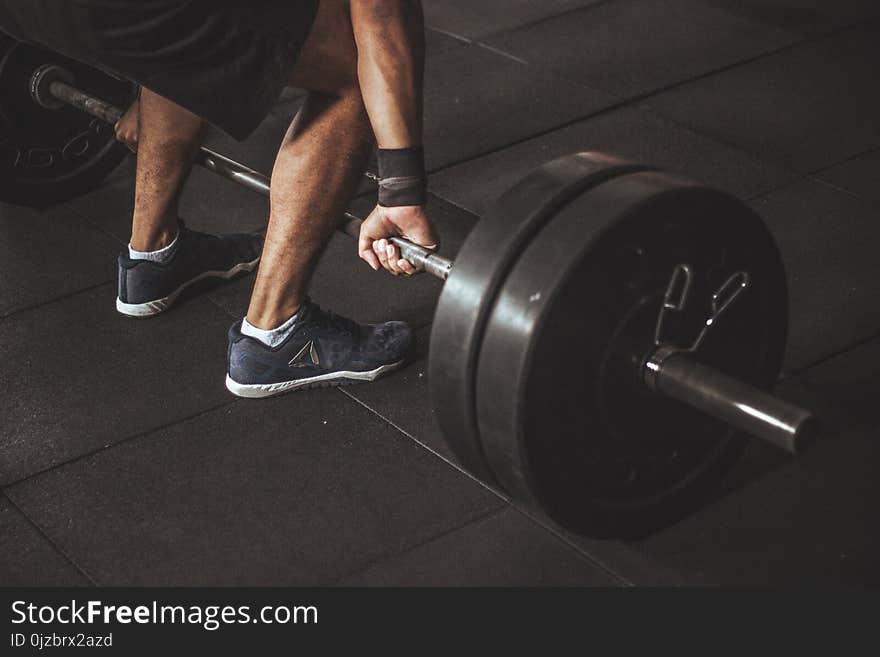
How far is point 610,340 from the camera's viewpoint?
155 cm

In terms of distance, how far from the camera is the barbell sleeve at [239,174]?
68.6 inches

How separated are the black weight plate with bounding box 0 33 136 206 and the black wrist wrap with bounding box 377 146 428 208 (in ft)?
3.51

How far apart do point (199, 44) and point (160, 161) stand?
1.57ft

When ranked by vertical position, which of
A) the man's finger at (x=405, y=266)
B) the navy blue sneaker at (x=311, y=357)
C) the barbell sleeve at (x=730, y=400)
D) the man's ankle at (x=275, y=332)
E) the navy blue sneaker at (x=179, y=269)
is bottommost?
the navy blue sneaker at (x=179, y=269)

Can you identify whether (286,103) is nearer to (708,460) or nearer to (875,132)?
(875,132)

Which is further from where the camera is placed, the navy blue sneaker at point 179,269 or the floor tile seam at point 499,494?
the navy blue sneaker at point 179,269

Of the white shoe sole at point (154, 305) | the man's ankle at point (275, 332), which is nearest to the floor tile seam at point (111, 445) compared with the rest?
the man's ankle at point (275, 332)

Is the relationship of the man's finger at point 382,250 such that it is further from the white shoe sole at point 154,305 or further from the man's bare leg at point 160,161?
the white shoe sole at point 154,305

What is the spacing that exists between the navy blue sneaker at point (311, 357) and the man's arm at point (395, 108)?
0.33 metres

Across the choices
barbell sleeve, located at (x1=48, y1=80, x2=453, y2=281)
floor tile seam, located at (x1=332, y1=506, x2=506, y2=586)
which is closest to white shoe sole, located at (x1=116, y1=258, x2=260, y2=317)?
barbell sleeve, located at (x1=48, y1=80, x2=453, y2=281)

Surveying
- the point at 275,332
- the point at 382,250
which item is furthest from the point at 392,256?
the point at 275,332

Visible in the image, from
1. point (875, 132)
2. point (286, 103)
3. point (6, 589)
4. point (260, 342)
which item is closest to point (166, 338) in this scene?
point (260, 342)

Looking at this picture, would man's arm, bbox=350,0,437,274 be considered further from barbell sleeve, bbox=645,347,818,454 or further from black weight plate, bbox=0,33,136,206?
black weight plate, bbox=0,33,136,206

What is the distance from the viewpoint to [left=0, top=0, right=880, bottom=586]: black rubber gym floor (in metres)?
1.76
